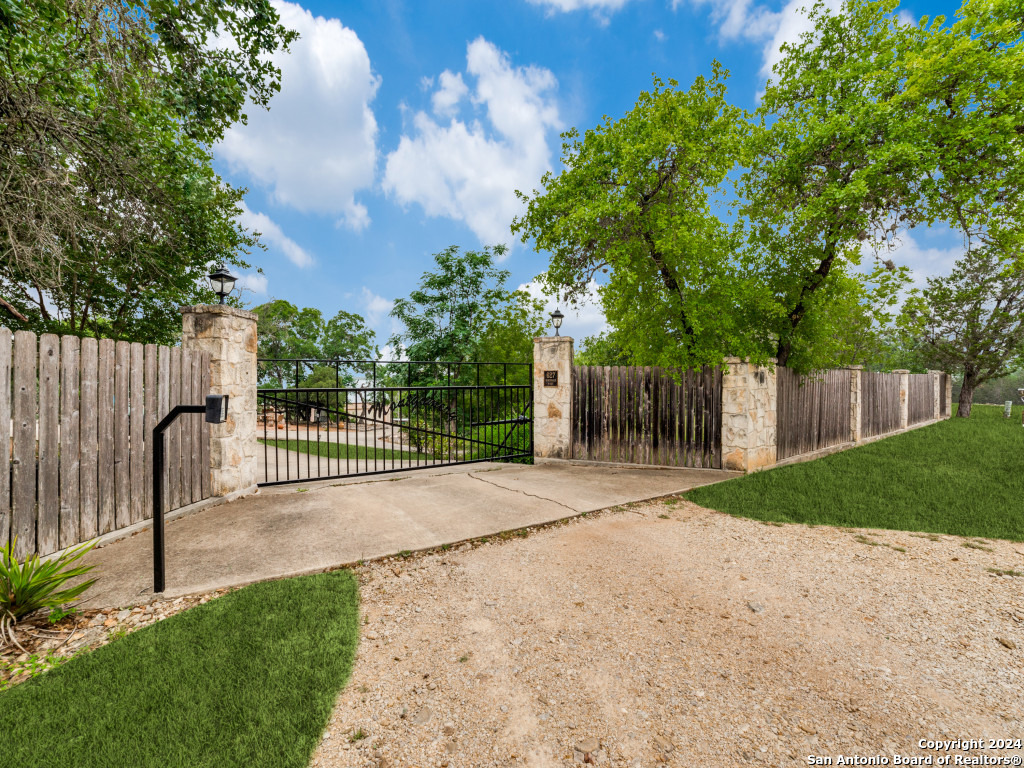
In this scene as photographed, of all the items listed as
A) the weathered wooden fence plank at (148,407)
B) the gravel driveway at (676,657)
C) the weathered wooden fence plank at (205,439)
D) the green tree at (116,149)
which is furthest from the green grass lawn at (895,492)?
the green tree at (116,149)

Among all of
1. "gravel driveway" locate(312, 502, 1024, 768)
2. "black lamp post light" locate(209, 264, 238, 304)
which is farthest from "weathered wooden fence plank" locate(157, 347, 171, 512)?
"gravel driveway" locate(312, 502, 1024, 768)

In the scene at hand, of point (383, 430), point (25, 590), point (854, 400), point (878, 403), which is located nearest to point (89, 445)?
point (25, 590)

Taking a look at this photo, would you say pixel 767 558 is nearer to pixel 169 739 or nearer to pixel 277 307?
pixel 169 739

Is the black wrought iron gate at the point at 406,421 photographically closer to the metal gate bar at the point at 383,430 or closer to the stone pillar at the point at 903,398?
the metal gate bar at the point at 383,430

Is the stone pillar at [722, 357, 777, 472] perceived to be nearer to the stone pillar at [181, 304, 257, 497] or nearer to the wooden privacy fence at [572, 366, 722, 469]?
the wooden privacy fence at [572, 366, 722, 469]

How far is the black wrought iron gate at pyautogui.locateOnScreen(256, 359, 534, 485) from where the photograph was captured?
23.9ft

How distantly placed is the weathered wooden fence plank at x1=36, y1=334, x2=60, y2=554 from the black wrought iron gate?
237 centimetres

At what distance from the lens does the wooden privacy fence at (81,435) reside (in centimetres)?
330

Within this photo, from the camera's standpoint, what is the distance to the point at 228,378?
205 inches

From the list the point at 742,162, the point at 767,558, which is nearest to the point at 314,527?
the point at 767,558

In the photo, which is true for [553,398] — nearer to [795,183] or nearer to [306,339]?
[795,183]

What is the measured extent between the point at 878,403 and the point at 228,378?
1611cm

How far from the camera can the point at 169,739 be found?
1862mm

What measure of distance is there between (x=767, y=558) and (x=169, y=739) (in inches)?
173
